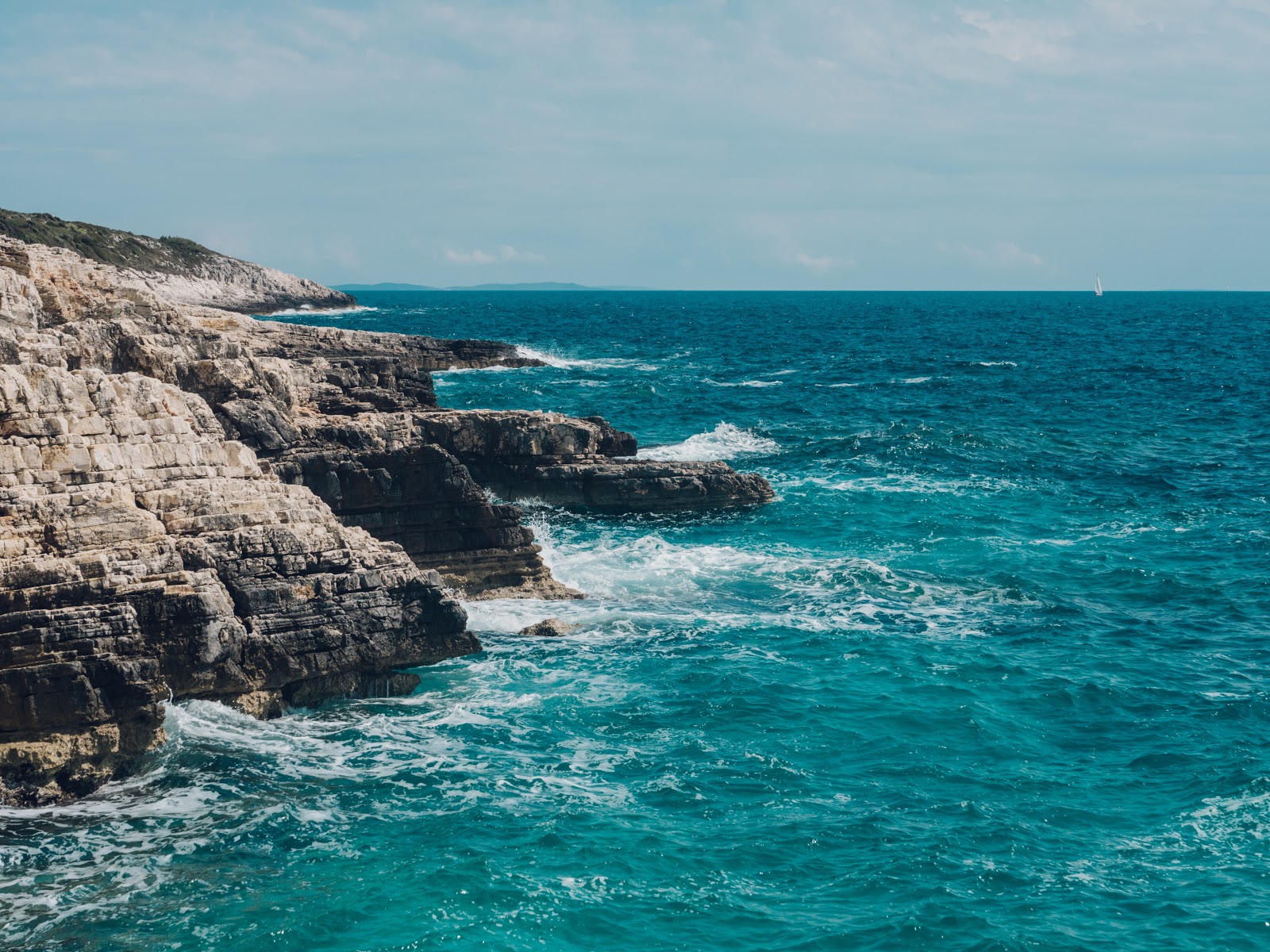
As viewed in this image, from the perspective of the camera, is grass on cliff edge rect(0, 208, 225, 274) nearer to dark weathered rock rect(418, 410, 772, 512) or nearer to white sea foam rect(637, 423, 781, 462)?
white sea foam rect(637, 423, 781, 462)

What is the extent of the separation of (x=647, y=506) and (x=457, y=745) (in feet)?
63.4

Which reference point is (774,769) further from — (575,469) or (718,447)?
(718,447)

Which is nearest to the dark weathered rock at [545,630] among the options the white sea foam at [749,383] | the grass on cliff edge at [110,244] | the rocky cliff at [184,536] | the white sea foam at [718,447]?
the rocky cliff at [184,536]

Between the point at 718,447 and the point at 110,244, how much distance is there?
3841 inches

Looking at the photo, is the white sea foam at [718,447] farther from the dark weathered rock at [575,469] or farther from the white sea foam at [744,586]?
the white sea foam at [744,586]

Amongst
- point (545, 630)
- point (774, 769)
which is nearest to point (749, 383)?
point (545, 630)

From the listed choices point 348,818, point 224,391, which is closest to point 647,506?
point 224,391

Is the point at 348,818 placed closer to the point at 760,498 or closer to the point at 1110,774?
the point at 1110,774

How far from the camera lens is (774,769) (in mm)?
20500

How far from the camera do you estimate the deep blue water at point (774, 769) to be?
1591 centimetres

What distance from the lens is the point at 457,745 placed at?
21.4 meters

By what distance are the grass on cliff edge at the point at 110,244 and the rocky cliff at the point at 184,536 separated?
68285 mm

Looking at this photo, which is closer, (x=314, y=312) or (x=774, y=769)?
(x=774, y=769)

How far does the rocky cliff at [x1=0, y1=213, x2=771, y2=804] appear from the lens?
18734mm
